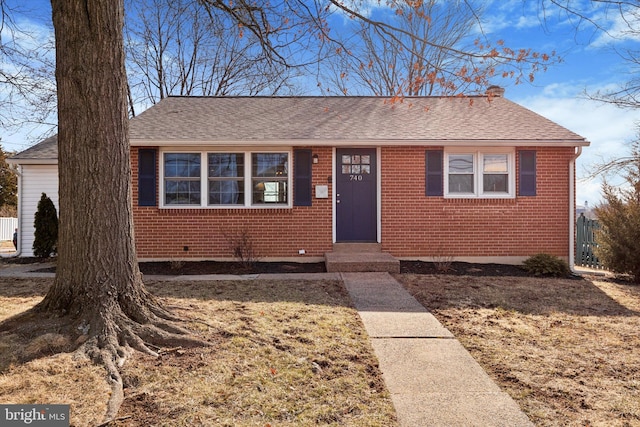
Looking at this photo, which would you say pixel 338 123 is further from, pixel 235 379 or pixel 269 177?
pixel 235 379

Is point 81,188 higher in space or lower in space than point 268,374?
higher

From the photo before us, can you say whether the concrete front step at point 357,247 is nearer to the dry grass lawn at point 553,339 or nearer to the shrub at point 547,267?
the dry grass lawn at point 553,339

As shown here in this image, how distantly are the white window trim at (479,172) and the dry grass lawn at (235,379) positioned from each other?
5834 mm

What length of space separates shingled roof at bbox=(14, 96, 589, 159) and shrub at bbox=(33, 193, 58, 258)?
5.89 feet

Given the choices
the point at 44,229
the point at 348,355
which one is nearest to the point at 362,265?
the point at 348,355

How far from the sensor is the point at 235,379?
9.90 ft

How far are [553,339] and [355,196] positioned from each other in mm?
5732

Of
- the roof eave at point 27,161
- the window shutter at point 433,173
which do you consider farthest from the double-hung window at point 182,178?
the window shutter at point 433,173

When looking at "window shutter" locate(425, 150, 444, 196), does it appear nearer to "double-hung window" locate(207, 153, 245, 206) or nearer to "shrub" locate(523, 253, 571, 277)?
"shrub" locate(523, 253, 571, 277)

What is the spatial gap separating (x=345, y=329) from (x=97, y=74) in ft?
12.0

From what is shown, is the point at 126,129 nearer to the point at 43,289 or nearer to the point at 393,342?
the point at 393,342

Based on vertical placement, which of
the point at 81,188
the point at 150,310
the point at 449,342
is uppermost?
the point at 81,188

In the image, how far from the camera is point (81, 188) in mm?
3705

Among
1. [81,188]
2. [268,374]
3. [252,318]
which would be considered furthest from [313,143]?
[268,374]
